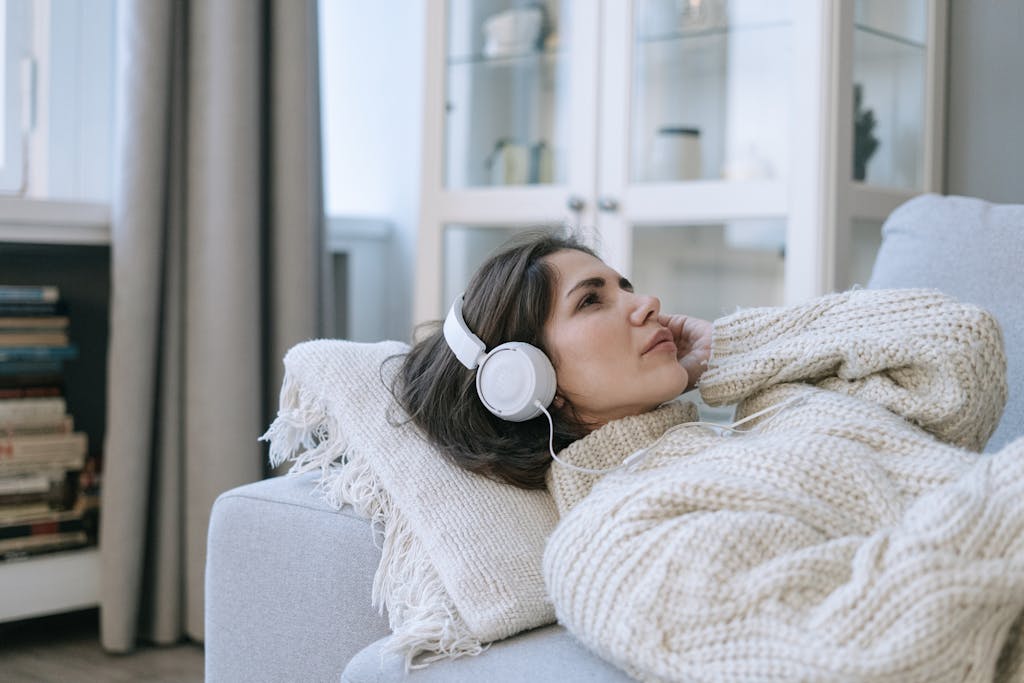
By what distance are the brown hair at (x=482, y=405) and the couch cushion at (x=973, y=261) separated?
54 centimetres

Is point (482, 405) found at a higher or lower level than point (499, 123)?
lower

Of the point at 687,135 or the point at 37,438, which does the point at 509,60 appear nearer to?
the point at 687,135

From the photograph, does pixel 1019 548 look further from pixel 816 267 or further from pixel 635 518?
pixel 816 267

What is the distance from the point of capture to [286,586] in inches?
49.4

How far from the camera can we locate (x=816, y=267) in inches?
81.0

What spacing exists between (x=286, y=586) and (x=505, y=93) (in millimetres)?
1667

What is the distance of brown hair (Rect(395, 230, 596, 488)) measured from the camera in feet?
4.01

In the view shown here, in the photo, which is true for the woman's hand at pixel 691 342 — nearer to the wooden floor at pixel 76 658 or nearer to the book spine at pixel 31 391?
the wooden floor at pixel 76 658

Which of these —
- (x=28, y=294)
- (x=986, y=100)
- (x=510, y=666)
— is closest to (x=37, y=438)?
(x=28, y=294)

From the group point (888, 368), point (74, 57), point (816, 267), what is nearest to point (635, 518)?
point (888, 368)

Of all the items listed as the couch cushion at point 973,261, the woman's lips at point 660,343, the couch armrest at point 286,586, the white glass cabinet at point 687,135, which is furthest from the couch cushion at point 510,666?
the white glass cabinet at point 687,135

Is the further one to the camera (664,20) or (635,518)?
(664,20)

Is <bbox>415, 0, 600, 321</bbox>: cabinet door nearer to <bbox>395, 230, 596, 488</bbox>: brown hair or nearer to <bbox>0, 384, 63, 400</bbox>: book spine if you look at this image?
<bbox>0, 384, 63, 400</bbox>: book spine

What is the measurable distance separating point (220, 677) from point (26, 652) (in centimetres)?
107
